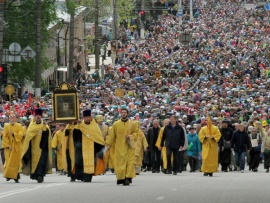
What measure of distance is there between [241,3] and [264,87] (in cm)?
6349

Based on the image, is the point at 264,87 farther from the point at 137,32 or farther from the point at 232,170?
the point at 137,32

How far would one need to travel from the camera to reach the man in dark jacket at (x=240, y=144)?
123 ft

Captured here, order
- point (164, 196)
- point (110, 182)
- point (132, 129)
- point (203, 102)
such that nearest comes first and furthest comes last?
point (164, 196) < point (132, 129) < point (110, 182) < point (203, 102)

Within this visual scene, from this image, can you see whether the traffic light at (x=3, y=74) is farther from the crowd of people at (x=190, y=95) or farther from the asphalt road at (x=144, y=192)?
the asphalt road at (x=144, y=192)

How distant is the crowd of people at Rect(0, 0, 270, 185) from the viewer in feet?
118

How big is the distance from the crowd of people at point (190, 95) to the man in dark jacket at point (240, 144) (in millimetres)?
27

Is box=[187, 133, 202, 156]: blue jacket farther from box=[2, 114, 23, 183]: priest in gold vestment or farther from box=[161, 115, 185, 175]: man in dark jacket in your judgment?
box=[2, 114, 23, 183]: priest in gold vestment

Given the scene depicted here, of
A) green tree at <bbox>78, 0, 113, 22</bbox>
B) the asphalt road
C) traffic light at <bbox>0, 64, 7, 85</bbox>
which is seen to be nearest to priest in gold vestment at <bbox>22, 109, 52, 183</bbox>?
the asphalt road

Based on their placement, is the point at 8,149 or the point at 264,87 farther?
the point at 264,87

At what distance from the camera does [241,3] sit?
12450 cm

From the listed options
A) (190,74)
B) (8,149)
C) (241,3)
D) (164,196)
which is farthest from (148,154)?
(241,3)

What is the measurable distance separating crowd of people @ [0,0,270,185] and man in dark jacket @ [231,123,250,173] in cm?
3

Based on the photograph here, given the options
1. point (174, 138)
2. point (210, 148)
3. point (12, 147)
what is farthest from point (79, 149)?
point (174, 138)

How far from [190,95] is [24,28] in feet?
38.4
